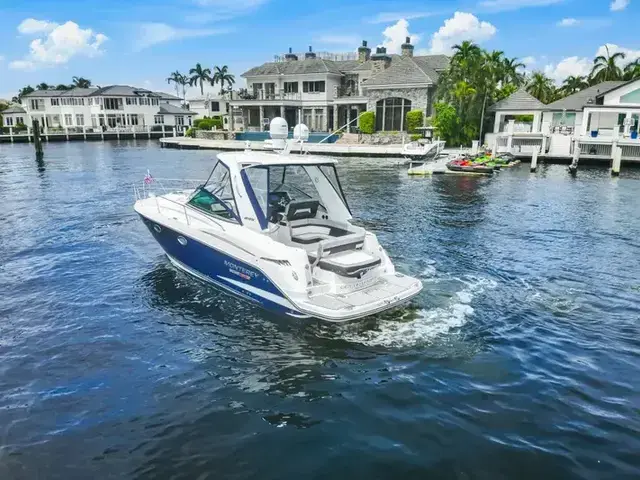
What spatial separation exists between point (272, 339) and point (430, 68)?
180ft

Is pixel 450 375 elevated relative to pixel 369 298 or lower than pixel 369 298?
lower

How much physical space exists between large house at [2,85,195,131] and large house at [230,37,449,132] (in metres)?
24.6

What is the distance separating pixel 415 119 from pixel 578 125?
603 inches

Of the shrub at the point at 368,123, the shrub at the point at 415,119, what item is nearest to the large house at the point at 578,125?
the shrub at the point at 415,119

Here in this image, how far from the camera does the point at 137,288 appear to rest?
11.4m

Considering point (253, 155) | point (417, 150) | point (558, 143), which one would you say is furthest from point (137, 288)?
point (558, 143)

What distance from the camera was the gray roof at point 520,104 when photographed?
44.9 m

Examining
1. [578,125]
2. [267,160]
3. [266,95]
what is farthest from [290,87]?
[267,160]

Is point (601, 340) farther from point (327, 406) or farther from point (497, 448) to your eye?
point (327, 406)

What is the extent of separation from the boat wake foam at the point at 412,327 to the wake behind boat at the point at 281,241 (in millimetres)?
559

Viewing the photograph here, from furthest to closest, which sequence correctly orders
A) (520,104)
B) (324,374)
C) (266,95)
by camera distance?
(266,95) < (520,104) < (324,374)

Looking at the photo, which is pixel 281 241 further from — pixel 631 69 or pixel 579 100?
pixel 631 69

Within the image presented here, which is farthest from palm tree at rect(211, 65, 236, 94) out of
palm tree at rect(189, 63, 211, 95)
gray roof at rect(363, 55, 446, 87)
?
gray roof at rect(363, 55, 446, 87)

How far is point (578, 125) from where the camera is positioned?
44844mm
